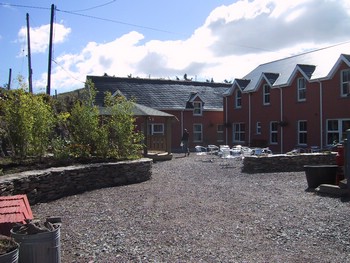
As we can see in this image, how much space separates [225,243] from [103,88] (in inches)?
1147

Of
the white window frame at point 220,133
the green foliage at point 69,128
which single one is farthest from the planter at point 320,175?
the white window frame at point 220,133

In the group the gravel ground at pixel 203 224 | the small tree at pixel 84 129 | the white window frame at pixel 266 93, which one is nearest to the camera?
the gravel ground at pixel 203 224

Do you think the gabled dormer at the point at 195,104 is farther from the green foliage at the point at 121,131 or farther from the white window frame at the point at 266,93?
the green foliage at the point at 121,131

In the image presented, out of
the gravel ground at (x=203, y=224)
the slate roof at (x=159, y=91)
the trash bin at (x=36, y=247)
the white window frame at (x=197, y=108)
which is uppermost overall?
the slate roof at (x=159, y=91)

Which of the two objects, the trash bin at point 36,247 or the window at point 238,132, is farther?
the window at point 238,132

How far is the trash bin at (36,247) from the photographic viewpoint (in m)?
4.28

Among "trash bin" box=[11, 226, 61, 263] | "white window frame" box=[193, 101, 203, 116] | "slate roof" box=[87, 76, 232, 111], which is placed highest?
"slate roof" box=[87, 76, 232, 111]

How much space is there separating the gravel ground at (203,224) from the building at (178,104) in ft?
73.5

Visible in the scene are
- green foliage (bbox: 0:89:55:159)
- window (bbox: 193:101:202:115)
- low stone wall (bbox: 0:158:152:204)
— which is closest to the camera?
low stone wall (bbox: 0:158:152:204)

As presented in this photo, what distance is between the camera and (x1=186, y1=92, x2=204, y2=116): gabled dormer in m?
35.7

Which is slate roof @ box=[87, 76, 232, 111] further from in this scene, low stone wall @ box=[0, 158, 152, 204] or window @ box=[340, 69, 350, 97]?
low stone wall @ box=[0, 158, 152, 204]

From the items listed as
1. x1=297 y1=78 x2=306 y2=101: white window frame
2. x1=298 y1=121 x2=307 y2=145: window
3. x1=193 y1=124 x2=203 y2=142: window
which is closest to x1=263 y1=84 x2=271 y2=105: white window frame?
x1=297 y1=78 x2=306 y2=101: white window frame

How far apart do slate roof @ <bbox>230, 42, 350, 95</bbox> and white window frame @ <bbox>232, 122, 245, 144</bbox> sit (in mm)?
3061

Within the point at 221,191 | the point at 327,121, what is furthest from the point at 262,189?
the point at 327,121
